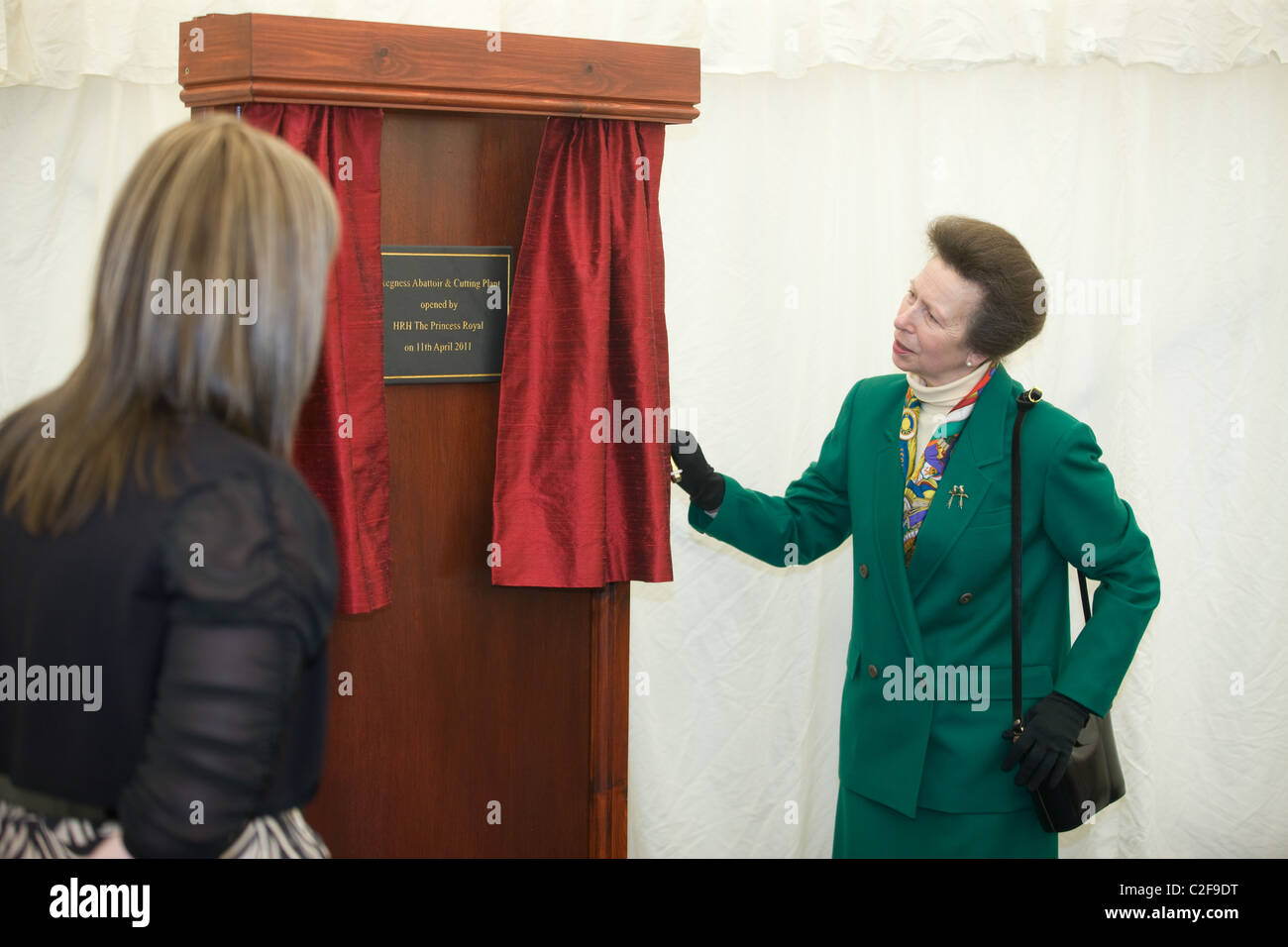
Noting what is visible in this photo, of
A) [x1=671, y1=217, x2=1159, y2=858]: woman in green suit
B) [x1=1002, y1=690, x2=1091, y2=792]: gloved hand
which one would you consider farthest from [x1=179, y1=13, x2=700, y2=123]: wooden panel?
[x1=1002, y1=690, x2=1091, y2=792]: gloved hand

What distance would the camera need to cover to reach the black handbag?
2137 millimetres

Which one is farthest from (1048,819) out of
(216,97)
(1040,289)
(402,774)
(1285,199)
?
(1285,199)

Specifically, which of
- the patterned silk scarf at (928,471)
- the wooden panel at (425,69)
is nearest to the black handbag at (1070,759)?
the patterned silk scarf at (928,471)

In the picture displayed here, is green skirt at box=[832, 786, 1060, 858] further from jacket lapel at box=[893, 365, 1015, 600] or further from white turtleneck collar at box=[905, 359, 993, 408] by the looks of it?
white turtleneck collar at box=[905, 359, 993, 408]

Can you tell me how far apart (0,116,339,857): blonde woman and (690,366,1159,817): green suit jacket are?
4.47 ft

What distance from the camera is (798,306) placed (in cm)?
327

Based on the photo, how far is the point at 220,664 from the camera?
1086 mm

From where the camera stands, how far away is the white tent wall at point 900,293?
3029 mm

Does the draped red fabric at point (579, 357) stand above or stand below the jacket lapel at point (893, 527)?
above

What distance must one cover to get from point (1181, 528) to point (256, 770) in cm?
310

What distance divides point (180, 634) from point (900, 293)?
260cm

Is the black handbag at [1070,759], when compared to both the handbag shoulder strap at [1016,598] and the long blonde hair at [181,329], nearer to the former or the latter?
the handbag shoulder strap at [1016,598]

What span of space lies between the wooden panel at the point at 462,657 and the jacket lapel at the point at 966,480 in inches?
23.4

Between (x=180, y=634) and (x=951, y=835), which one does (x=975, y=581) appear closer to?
(x=951, y=835)
